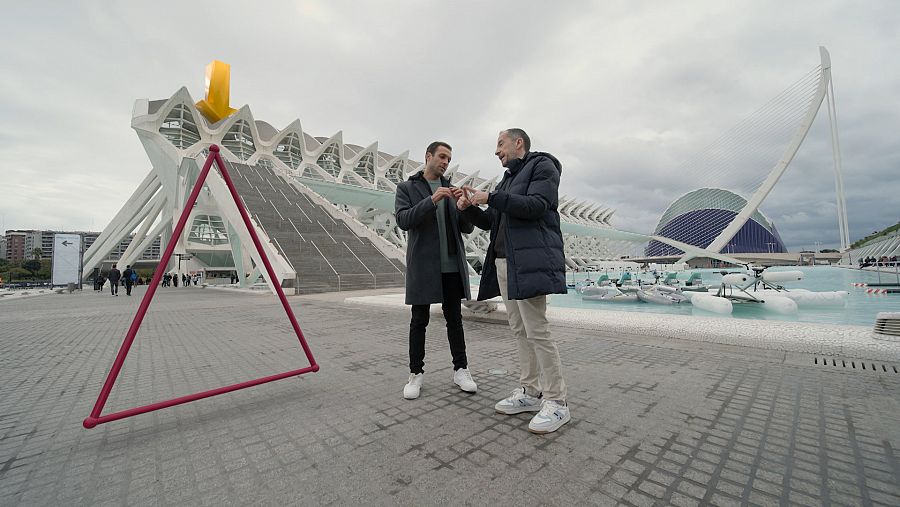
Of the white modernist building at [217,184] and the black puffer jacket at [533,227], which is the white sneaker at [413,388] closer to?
the black puffer jacket at [533,227]

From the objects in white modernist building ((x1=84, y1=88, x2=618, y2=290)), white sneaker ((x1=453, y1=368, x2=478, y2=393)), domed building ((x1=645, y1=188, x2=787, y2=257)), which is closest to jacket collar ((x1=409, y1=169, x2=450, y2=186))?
white sneaker ((x1=453, y1=368, x2=478, y2=393))

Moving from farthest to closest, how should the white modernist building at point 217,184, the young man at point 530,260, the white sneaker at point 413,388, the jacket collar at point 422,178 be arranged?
the white modernist building at point 217,184 → the jacket collar at point 422,178 → the white sneaker at point 413,388 → the young man at point 530,260

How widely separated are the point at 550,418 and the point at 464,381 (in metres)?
0.80

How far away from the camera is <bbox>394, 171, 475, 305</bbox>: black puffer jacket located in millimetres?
2604

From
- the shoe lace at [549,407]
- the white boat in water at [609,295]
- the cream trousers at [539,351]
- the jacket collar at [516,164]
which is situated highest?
the jacket collar at [516,164]

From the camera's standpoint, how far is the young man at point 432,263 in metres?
2.62

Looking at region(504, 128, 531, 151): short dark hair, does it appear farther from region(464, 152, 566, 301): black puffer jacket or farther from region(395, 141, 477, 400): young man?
region(395, 141, 477, 400): young man

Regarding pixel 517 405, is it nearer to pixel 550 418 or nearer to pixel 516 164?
pixel 550 418

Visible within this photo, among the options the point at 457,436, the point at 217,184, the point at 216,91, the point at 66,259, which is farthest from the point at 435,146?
the point at 216,91

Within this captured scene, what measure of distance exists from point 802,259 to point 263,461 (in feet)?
338

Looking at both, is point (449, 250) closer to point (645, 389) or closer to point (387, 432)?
point (387, 432)

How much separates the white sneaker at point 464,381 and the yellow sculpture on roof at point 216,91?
147 ft

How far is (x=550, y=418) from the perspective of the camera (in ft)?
6.59

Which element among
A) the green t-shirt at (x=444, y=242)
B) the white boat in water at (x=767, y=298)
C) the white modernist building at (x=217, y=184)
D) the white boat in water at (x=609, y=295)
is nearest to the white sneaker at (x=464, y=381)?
the green t-shirt at (x=444, y=242)
